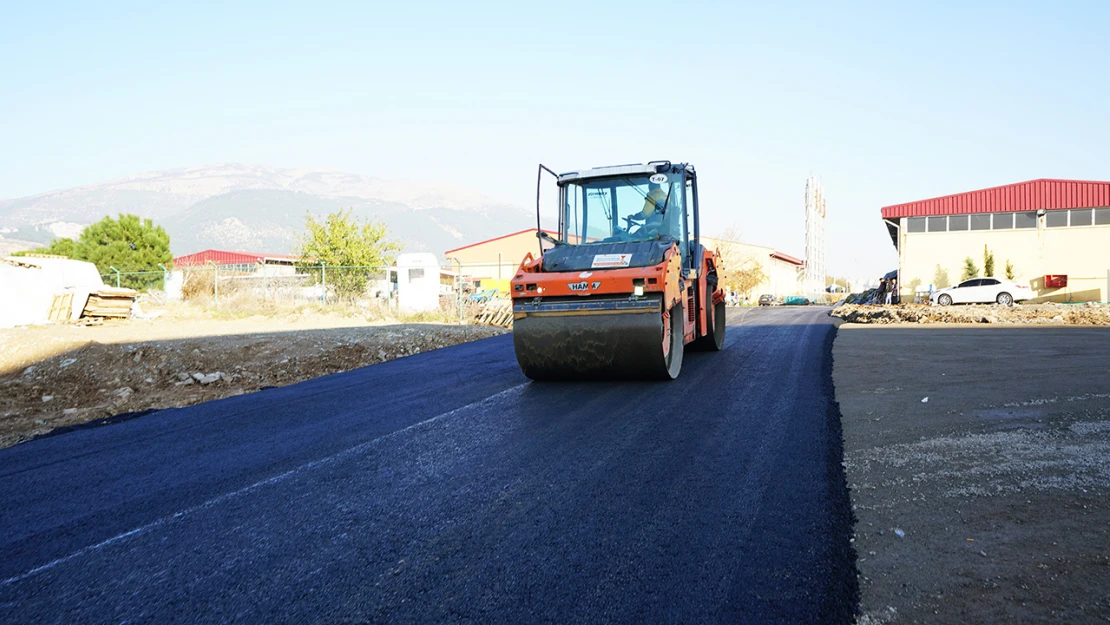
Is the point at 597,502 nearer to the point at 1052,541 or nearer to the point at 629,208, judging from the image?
the point at 1052,541

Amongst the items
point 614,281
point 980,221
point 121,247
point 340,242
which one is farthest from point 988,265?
point 121,247

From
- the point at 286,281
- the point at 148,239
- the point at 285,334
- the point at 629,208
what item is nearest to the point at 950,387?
the point at 629,208

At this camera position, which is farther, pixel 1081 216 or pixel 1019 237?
pixel 1019 237

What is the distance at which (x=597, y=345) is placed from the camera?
8898mm

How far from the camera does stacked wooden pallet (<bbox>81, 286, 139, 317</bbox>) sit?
73.2 ft

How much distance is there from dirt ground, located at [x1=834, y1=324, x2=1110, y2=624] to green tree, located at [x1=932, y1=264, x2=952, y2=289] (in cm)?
3195

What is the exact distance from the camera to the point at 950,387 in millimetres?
8805

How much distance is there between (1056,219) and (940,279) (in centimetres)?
595

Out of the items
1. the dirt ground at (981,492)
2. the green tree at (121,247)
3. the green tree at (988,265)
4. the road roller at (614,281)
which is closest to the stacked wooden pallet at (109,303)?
the road roller at (614,281)

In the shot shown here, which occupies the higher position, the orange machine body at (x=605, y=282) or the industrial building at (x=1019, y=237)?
the industrial building at (x=1019, y=237)

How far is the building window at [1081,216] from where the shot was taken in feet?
124

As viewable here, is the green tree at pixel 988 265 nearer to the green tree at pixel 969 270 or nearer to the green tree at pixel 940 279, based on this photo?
the green tree at pixel 969 270

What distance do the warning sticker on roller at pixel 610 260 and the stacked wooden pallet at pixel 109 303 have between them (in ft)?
61.7

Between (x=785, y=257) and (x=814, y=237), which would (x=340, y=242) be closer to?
(x=785, y=257)
